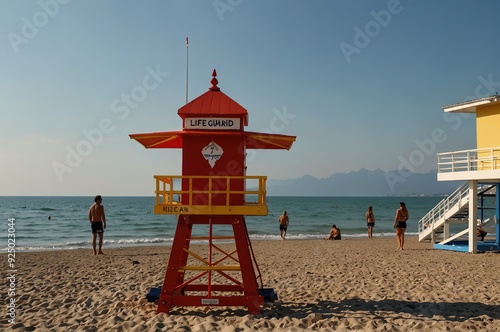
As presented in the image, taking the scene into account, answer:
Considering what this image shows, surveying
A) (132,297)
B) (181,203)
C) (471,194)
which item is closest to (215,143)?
(181,203)

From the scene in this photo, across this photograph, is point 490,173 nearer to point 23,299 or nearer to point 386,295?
point 386,295

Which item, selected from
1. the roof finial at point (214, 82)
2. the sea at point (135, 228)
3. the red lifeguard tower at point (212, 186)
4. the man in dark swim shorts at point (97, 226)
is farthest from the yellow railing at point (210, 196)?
the man in dark swim shorts at point (97, 226)

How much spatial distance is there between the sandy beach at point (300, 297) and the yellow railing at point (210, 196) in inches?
76.8

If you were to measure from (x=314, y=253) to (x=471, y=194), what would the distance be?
6.65 metres

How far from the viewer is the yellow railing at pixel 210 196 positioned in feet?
27.4

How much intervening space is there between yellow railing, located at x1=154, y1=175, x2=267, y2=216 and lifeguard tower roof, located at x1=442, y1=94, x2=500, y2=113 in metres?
12.8

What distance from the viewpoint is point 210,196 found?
27.1ft

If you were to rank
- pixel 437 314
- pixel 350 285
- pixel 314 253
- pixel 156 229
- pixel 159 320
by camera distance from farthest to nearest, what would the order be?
pixel 156 229
pixel 314 253
pixel 350 285
pixel 437 314
pixel 159 320

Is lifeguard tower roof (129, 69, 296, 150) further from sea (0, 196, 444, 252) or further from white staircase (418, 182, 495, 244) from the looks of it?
white staircase (418, 182, 495, 244)

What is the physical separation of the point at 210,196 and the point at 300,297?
11.6 ft

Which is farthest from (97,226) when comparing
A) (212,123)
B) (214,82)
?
(212,123)

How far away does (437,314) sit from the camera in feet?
28.3

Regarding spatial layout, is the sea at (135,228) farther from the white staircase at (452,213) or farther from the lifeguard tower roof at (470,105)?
the lifeguard tower roof at (470,105)

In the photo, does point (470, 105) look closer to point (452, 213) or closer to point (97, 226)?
point (452, 213)
